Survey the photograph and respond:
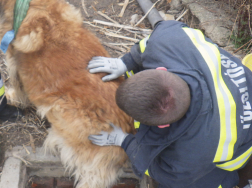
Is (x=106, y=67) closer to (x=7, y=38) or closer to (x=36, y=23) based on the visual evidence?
(x=36, y=23)

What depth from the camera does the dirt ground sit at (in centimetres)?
229

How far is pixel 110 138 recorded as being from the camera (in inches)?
68.4

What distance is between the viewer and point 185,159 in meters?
1.48

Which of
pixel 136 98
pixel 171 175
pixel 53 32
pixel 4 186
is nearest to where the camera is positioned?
pixel 136 98

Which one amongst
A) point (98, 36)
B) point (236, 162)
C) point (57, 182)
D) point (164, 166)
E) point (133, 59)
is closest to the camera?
point (164, 166)

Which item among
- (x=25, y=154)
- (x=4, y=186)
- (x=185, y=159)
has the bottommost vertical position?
(x=4, y=186)

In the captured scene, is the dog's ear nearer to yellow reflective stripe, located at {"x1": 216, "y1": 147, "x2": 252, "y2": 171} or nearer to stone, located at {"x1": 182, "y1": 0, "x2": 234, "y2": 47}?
yellow reflective stripe, located at {"x1": 216, "y1": 147, "x2": 252, "y2": 171}

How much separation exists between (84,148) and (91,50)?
29.4 inches

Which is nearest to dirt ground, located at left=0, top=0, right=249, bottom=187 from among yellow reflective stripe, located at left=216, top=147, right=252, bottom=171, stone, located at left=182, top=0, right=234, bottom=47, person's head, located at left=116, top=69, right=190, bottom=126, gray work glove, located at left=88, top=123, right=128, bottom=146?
stone, located at left=182, top=0, right=234, bottom=47

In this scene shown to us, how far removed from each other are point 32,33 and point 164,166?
4.30 ft

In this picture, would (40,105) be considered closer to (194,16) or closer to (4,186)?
(4,186)

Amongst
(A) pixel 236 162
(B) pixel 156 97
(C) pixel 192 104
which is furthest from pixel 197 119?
(A) pixel 236 162

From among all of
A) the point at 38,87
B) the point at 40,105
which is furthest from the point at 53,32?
the point at 40,105

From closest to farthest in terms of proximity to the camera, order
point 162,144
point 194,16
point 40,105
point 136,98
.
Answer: point 136,98 → point 162,144 → point 40,105 → point 194,16
